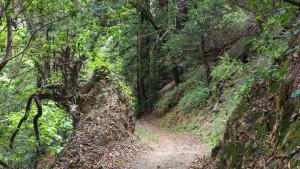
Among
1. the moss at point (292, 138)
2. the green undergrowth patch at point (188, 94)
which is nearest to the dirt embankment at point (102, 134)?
the green undergrowth patch at point (188, 94)

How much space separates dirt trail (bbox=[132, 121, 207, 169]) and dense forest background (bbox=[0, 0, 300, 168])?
2.35ft

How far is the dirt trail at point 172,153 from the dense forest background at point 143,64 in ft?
2.35

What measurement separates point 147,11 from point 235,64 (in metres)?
7.43

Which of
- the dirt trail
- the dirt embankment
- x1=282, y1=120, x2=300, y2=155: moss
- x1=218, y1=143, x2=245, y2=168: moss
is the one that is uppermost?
x1=282, y1=120, x2=300, y2=155: moss

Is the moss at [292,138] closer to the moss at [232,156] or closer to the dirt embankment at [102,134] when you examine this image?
the moss at [232,156]

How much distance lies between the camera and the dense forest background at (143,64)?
255 inches

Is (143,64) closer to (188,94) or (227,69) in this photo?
(188,94)

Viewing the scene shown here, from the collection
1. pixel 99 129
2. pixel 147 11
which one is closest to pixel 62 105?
pixel 99 129

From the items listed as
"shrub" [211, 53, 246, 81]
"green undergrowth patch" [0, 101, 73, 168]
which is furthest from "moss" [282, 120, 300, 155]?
"shrub" [211, 53, 246, 81]

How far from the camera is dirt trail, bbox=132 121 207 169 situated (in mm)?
10555

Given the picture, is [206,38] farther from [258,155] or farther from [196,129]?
[258,155]

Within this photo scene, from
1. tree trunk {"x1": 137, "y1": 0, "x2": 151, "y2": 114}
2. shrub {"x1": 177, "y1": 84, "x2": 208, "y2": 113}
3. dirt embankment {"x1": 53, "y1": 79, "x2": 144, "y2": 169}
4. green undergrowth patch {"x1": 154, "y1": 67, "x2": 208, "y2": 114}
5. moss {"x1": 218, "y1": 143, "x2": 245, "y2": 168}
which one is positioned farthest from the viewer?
tree trunk {"x1": 137, "y1": 0, "x2": 151, "y2": 114}

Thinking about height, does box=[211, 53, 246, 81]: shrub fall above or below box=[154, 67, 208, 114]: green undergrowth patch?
above

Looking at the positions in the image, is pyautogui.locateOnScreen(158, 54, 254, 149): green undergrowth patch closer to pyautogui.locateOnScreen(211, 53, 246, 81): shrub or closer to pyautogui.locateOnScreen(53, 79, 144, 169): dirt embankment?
pyautogui.locateOnScreen(211, 53, 246, 81): shrub
